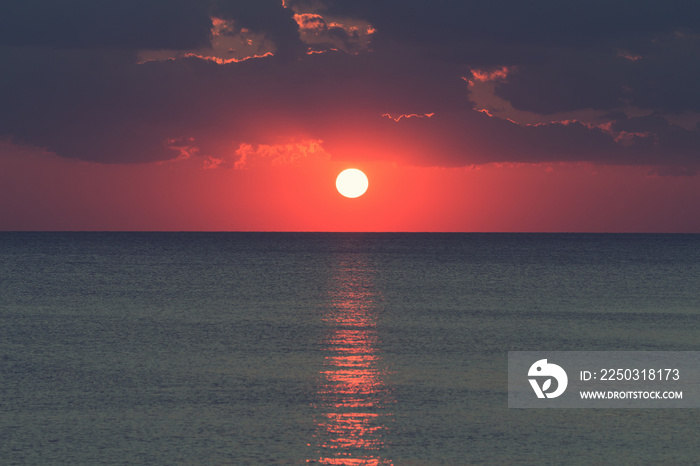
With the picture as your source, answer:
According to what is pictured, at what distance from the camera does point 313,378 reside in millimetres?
24844

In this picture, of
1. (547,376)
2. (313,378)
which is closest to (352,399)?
(313,378)

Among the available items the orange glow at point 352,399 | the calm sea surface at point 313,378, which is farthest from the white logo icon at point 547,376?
the orange glow at point 352,399

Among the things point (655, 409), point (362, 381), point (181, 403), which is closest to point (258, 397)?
point (181, 403)

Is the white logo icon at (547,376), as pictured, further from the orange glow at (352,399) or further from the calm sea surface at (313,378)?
the orange glow at (352,399)

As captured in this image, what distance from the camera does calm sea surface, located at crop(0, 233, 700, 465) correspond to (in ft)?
58.1

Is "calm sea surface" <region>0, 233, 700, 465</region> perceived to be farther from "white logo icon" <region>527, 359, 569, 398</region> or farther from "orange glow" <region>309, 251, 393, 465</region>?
"white logo icon" <region>527, 359, 569, 398</region>

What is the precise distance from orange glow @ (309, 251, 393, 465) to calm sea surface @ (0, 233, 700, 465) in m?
0.07

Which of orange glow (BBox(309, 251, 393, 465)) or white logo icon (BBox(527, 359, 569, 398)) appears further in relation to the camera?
white logo icon (BBox(527, 359, 569, 398))

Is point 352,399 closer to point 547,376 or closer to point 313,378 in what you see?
point 313,378

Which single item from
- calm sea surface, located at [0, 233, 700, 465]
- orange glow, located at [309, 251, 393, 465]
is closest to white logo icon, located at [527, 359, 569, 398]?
calm sea surface, located at [0, 233, 700, 465]

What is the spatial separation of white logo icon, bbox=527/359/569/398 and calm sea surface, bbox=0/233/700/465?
3.53ft

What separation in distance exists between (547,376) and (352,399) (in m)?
6.82

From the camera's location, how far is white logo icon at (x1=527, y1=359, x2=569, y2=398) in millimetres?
22812

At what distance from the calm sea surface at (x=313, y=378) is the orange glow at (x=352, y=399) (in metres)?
0.07
